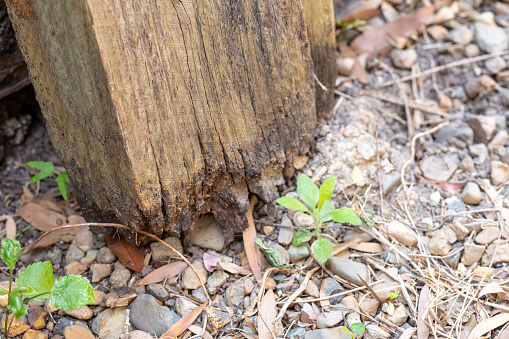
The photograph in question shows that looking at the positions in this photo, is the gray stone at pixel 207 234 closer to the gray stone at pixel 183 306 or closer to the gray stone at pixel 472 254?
the gray stone at pixel 183 306

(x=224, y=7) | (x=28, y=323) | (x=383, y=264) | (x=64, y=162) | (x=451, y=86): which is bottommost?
(x=383, y=264)

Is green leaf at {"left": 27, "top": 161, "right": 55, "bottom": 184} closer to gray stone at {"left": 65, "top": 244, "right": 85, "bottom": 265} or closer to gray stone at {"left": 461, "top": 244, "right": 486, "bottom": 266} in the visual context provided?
gray stone at {"left": 65, "top": 244, "right": 85, "bottom": 265}

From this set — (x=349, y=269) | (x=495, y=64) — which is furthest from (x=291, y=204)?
(x=495, y=64)

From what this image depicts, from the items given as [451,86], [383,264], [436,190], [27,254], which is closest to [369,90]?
[451,86]

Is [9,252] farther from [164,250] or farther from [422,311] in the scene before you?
[422,311]

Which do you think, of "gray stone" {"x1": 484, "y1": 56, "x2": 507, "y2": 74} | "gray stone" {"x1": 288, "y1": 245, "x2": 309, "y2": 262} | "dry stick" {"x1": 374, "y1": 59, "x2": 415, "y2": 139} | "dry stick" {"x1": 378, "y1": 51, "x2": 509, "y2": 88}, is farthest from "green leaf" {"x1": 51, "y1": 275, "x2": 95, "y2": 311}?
"gray stone" {"x1": 484, "y1": 56, "x2": 507, "y2": 74}

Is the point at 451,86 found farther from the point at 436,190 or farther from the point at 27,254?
the point at 27,254
